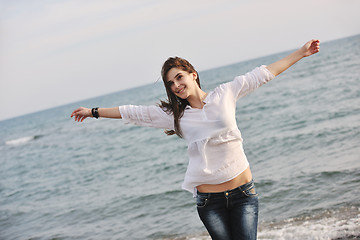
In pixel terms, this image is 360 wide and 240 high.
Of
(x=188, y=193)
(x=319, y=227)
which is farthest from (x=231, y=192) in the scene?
(x=188, y=193)

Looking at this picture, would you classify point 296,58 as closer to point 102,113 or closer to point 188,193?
point 102,113

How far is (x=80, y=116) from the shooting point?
3.31m

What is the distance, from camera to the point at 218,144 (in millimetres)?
3084

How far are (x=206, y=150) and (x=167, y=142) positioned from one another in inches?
597

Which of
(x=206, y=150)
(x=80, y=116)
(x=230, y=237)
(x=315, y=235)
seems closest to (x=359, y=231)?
(x=315, y=235)

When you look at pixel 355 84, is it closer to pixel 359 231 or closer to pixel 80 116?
pixel 359 231

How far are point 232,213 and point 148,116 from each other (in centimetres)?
101

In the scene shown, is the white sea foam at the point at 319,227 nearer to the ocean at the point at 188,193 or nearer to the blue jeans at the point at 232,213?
the ocean at the point at 188,193

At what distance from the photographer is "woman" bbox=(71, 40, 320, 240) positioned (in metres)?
3.08

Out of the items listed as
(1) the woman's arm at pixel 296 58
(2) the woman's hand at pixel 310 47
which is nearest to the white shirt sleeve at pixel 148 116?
(1) the woman's arm at pixel 296 58

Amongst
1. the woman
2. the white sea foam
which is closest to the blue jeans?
the woman

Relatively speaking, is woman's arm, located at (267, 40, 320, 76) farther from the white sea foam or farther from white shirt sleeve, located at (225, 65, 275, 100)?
the white sea foam

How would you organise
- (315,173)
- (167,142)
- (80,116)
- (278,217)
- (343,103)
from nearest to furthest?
(80,116), (278,217), (315,173), (343,103), (167,142)

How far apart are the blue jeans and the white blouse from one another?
0.44 ft
